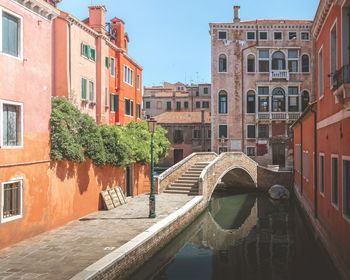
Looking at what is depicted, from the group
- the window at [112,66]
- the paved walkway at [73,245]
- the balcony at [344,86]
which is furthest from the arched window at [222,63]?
the balcony at [344,86]

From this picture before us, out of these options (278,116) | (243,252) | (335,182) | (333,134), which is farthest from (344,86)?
(278,116)

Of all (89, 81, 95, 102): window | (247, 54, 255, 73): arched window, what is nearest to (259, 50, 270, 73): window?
(247, 54, 255, 73): arched window

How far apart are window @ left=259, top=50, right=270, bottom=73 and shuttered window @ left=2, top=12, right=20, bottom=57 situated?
3273 centimetres

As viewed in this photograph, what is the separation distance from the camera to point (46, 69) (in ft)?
42.2

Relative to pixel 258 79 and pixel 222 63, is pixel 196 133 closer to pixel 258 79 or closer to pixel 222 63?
pixel 222 63

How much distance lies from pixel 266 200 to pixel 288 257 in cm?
1535

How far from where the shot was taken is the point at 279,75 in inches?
1618

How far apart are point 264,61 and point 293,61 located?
9.01ft

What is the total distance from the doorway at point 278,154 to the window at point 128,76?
17.6 m

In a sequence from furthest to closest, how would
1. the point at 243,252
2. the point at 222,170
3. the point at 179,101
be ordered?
the point at 179,101 → the point at 222,170 → the point at 243,252

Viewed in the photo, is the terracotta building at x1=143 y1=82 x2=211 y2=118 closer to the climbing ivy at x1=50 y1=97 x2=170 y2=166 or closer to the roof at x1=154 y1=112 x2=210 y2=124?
the roof at x1=154 y1=112 x2=210 y2=124

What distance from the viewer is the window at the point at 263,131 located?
41259 mm

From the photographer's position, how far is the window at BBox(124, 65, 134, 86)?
27.9 m

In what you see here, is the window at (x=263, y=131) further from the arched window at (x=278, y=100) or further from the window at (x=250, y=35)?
the window at (x=250, y=35)
